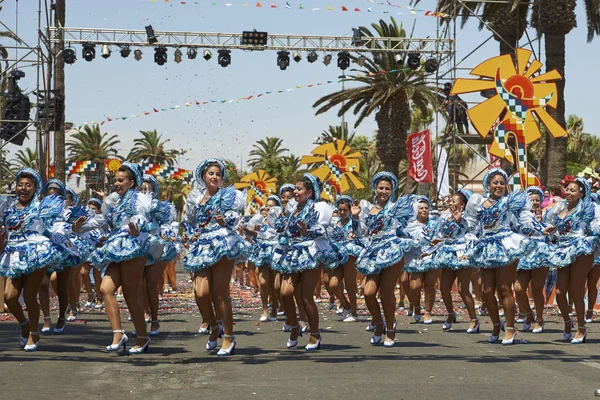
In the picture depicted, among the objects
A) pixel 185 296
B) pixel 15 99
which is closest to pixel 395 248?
pixel 185 296

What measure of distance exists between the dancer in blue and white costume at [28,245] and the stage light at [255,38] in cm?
2028

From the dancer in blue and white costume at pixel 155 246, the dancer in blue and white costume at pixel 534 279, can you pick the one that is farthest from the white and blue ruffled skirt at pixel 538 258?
the dancer in blue and white costume at pixel 155 246

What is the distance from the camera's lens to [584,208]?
11.8 m

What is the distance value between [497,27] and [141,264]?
2274cm

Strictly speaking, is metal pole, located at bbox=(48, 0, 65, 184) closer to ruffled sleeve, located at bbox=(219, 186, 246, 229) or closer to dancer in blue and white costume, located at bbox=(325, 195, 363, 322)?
dancer in blue and white costume, located at bbox=(325, 195, 363, 322)

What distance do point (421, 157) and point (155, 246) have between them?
775 inches

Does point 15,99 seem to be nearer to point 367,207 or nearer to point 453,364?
point 367,207

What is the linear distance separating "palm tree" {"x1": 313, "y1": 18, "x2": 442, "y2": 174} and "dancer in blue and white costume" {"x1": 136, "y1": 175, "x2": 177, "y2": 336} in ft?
75.2

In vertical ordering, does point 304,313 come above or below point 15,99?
below

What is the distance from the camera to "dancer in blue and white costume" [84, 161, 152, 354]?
9.81 metres

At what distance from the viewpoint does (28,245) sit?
406 inches

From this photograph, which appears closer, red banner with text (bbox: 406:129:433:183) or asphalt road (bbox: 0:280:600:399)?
asphalt road (bbox: 0:280:600:399)

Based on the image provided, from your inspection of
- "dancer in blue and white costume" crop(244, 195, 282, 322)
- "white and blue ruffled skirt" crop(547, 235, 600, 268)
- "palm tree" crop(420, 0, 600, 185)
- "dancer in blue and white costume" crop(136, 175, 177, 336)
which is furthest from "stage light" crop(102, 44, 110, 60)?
"white and blue ruffled skirt" crop(547, 235, 600, 268)

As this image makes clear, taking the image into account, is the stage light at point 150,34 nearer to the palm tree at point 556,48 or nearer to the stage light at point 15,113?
the stage light at point 15,113
